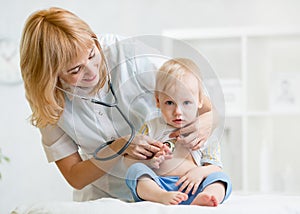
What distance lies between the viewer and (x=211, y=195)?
1.10m

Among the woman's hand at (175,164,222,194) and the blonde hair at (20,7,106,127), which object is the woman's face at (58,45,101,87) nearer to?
the blonde hair at (20,7,106,127)

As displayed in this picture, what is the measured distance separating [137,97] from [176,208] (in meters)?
0.29

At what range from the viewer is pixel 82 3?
361cm

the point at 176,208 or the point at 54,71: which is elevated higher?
the point at 54,71

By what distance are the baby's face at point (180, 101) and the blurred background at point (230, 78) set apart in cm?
196

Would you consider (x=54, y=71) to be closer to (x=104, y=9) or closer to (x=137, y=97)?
(x=137, y=97)

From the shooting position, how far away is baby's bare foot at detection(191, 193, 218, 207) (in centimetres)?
109

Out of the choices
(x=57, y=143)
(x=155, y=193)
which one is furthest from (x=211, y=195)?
(x=57, y=143)

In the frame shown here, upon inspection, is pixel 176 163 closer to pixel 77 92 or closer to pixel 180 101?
pixel 180 101

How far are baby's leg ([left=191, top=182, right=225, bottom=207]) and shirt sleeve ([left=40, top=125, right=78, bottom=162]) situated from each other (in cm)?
45

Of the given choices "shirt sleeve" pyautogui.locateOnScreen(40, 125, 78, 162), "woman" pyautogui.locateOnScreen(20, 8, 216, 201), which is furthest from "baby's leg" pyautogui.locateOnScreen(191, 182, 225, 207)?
"shirt sleeve" pyautogui.locateOnScreen(40, 125, 78, 162)

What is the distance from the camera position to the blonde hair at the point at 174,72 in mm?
1137

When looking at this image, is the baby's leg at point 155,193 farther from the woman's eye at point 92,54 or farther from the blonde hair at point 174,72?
the woman's eye at point 92,54

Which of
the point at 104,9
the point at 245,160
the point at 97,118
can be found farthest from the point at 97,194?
the point at 104,9
